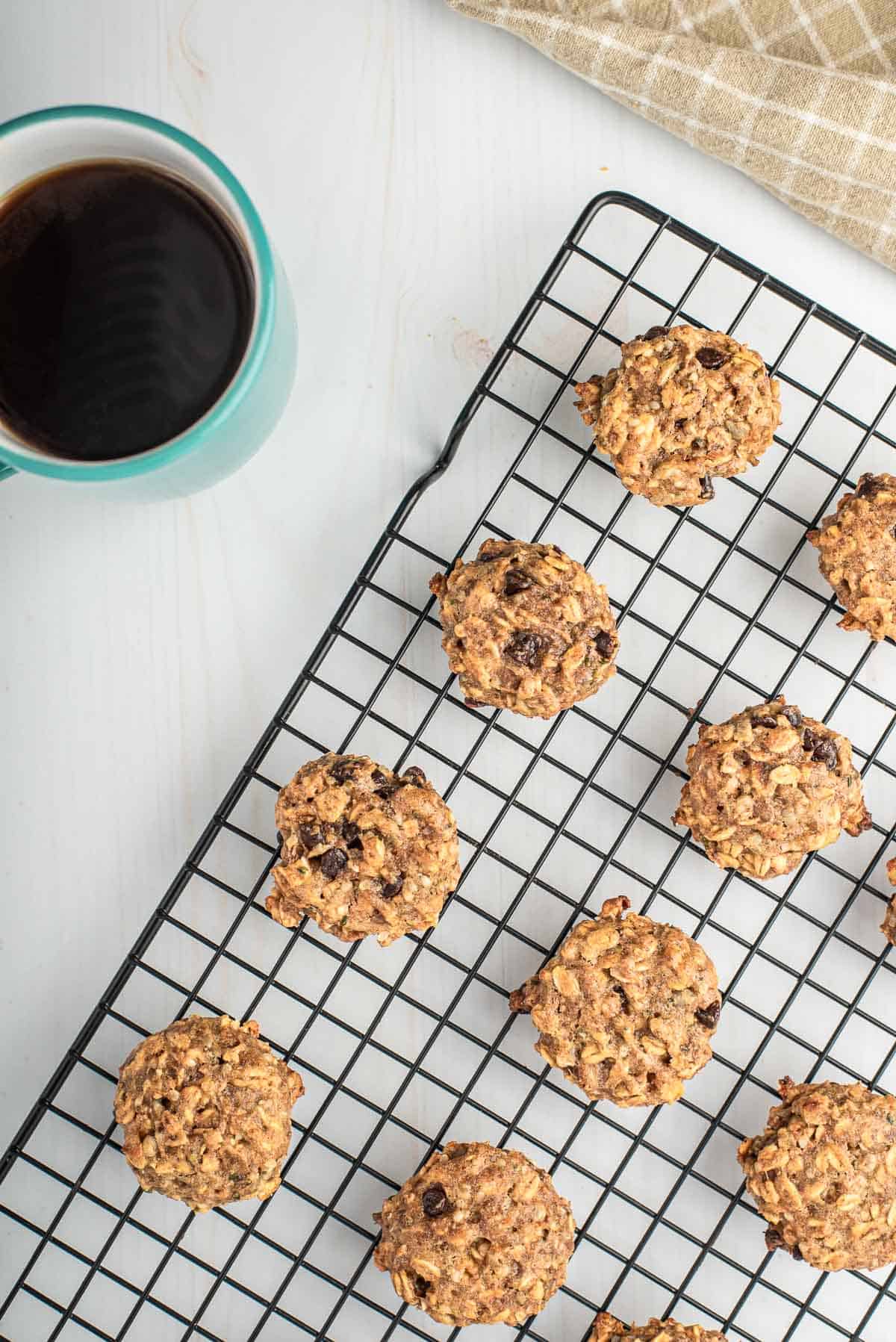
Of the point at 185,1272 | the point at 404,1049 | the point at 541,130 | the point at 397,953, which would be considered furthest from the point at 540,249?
the point at 185,1272

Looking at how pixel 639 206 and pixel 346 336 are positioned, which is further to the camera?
pixel 346 336

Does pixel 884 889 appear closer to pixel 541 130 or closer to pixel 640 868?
pixel 640 868

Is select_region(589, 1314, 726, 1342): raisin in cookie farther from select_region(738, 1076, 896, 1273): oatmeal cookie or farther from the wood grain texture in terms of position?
the wood grain texture

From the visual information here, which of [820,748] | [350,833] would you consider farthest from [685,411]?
[350,833]

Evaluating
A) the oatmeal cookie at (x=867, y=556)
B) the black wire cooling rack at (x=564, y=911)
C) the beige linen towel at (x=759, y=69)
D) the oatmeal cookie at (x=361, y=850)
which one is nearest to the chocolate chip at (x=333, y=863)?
the oatmeal cookie at (x=361, y=850)

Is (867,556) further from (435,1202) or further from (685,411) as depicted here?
(435,1202)

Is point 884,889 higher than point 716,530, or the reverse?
point 716,530
